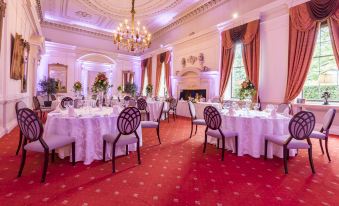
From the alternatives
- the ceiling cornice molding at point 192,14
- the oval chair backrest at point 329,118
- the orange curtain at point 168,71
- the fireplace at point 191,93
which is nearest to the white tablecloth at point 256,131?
the oval chair backrest at point 329,118

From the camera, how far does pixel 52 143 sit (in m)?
2.82

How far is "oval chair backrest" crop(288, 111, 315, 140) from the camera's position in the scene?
3.02 m

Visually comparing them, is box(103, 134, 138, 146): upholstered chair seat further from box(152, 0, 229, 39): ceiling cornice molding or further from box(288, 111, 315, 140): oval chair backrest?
box(152, 0, 229, 39): ceiling cornice molding

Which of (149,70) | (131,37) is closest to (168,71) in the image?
(149,70)

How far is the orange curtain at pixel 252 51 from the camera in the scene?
692 centimetres

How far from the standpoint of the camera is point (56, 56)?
11.7 meters

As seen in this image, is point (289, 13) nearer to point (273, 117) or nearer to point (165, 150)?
point (273, 117)

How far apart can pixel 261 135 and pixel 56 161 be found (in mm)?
3583

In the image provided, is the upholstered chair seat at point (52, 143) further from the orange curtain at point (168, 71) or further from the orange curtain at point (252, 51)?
the orange curtain at point (168, 71)

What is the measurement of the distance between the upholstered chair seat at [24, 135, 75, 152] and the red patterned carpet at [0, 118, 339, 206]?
15.1 inches

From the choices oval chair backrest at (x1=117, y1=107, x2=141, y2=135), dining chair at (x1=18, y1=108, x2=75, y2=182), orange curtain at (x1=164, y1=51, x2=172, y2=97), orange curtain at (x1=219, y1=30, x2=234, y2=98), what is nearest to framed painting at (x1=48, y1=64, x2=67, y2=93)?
orange curtain at (x1=164, y1=51, x2=172, y2=97)

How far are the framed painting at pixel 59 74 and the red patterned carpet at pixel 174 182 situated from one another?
28.7ft

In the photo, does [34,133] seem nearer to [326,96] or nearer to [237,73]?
[326,96]

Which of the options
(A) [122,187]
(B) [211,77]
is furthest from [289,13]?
(A) [122,187]
